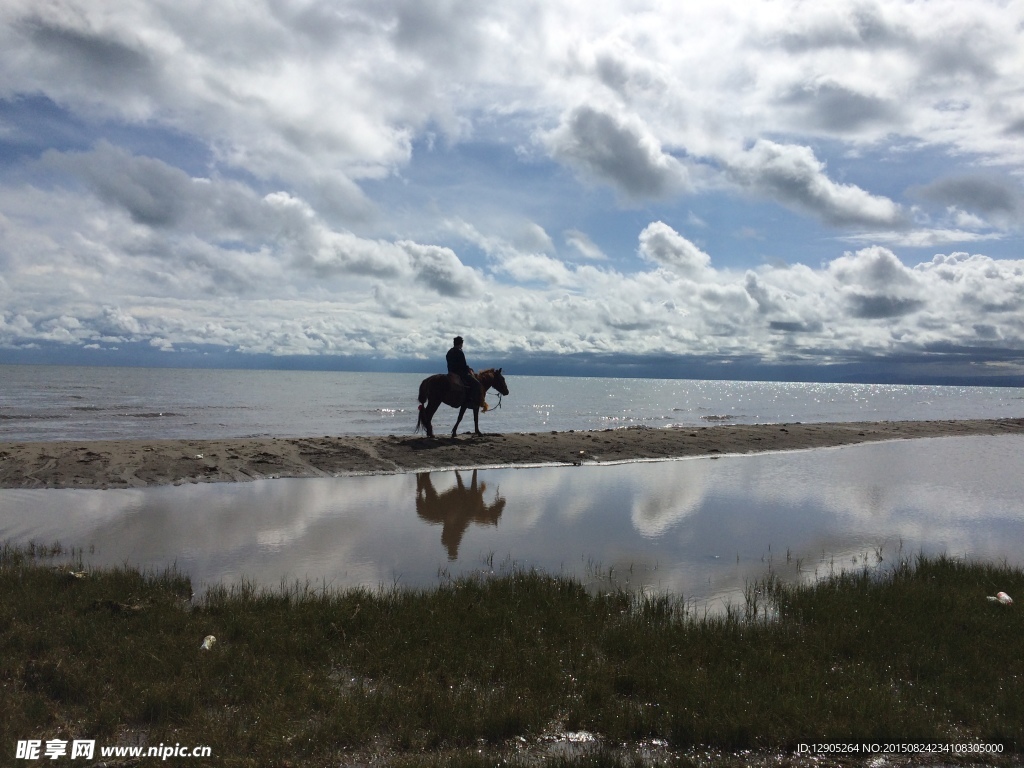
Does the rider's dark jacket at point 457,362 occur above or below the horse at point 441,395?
above

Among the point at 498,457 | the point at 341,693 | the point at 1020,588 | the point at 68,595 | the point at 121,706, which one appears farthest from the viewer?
the point at 498,457

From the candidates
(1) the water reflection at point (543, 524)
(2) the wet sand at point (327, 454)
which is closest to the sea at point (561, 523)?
(1) the water reflection at point (543, 524)

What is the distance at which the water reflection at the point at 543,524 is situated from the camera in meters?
9.96

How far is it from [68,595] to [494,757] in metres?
5.81

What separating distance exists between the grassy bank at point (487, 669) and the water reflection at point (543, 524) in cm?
145

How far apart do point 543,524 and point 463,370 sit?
1119cm

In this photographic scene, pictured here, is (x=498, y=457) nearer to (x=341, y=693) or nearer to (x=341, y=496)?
(x=341, y=496)

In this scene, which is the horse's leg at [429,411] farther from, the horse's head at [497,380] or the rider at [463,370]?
the horse's head at [497,380]

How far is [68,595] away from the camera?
7.56m

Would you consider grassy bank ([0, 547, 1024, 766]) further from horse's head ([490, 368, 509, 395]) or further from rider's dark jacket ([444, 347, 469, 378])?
horse's head ([490, 368, 509, 395])

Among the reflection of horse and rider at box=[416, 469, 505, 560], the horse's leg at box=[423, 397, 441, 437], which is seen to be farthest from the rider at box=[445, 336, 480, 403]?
the reflection of horse and rider at box=[416, 469, 505, 560]

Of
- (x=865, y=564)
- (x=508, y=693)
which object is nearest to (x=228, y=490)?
(x=508, y=693)

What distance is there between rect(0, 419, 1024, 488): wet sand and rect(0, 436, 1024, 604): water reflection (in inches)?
52.0

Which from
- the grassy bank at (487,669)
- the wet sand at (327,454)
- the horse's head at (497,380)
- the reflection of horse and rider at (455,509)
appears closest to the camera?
the grassy bank at (487,669)
